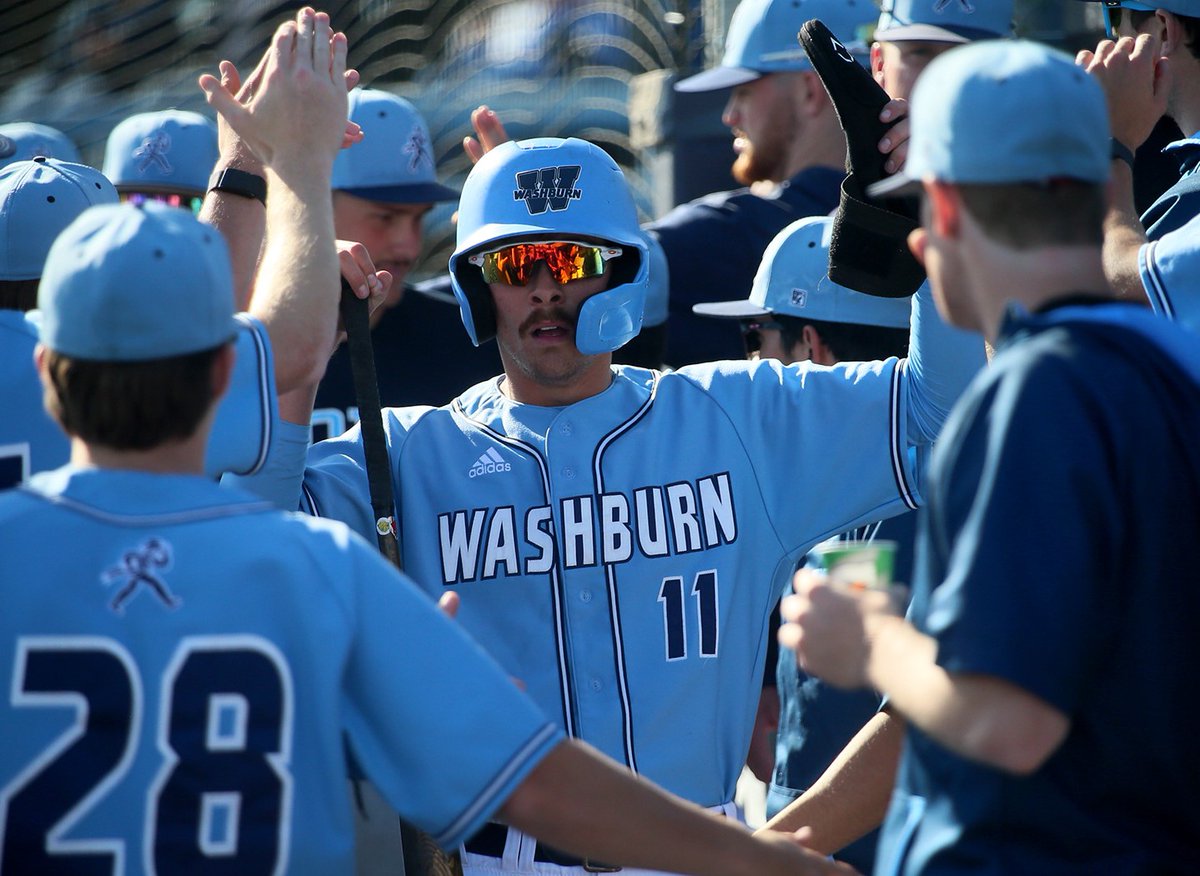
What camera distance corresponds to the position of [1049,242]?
2.17 metres

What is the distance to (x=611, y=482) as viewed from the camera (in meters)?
3.63

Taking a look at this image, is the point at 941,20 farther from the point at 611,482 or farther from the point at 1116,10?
the point at 611,482

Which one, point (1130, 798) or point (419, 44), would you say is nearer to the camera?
point (1130, 798)

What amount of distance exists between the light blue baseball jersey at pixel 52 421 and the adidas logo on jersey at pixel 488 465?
A: 814 millimetres

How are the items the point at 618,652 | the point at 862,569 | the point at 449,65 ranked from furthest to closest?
the point at 449,65, the point at 618,652, the point at 862,569

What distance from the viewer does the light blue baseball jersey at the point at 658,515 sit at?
3.51 metres

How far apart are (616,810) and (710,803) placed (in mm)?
1199

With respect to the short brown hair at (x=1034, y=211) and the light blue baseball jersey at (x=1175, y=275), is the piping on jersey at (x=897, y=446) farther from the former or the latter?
the short brown hair at (x=1034, y=211)

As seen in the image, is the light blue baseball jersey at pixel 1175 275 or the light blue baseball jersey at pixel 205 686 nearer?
the light blue baseball jersey at pixel 205 686

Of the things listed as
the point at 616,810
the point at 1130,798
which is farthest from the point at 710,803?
the point at 1130,798

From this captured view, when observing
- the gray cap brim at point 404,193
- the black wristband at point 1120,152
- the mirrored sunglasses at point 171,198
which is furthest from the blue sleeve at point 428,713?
the mirrored sunglasses at point 171,198

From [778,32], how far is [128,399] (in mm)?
4522

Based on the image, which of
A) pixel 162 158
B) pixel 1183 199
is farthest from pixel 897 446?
pixel 162 158

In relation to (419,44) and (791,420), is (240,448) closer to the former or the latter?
(791,420)
